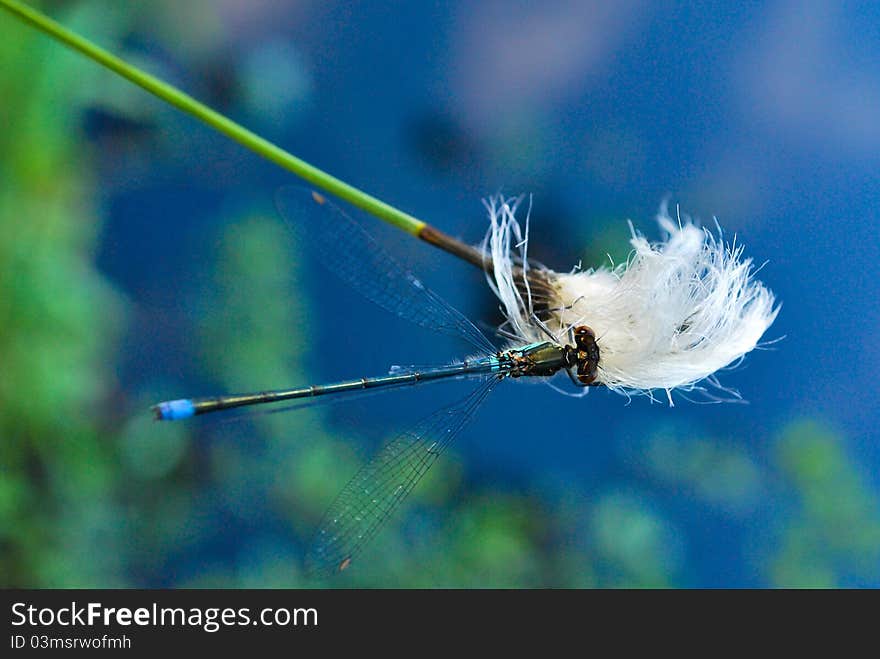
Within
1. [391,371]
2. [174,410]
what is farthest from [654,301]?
[174,410]

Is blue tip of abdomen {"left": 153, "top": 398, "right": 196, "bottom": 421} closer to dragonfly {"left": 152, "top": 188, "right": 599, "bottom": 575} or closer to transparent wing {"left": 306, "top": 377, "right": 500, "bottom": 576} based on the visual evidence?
dragonfly {"left": 152, "top": 188, "right": 599, "bottom": 575}

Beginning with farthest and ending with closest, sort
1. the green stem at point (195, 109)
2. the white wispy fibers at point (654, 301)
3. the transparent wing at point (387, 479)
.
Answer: the transparent wing at point (387, 479) → the white wispy fibers at point (654, 301) → the green stem at point (195, 109)

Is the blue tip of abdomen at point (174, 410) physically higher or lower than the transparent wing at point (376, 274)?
lower

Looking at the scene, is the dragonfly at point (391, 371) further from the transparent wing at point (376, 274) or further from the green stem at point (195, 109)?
the green stem at point (195, 109)

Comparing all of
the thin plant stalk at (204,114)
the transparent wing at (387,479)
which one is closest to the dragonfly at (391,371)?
the transparent wing at (387,479)

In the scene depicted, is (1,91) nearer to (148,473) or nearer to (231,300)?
(231,300)

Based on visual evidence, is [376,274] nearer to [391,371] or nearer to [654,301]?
[391,371]

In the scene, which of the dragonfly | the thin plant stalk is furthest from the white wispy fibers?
the thin plant stalk
